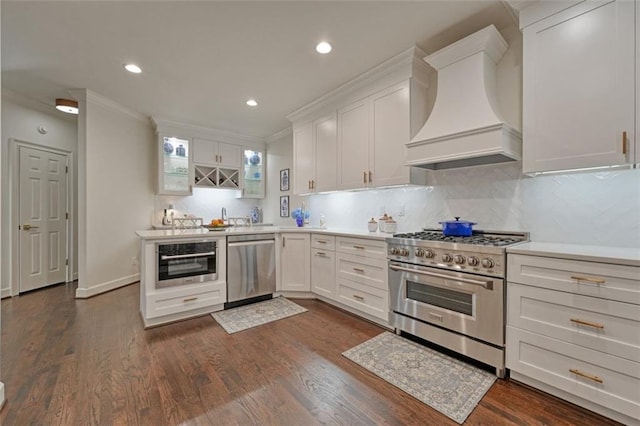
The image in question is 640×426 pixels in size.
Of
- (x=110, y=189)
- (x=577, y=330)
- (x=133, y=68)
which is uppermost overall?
(x=133, y=68)

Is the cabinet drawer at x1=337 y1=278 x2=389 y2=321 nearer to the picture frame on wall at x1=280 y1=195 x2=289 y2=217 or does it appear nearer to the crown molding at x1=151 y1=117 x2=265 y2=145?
the picture frame on wall at x1=280 y1=195 x2=289 y2=217

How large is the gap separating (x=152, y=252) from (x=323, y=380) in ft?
6.79

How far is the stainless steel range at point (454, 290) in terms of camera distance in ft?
6.23

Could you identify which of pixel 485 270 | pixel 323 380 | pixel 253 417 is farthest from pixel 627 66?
pixel 253 417

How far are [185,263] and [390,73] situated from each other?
2988 mm

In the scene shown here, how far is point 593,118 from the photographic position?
1716mm

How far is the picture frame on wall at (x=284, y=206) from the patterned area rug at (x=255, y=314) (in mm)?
1964

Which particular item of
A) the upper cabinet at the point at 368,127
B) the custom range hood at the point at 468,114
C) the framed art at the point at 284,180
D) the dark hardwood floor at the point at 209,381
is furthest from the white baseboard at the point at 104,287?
the custom range hood at the point at 468,114

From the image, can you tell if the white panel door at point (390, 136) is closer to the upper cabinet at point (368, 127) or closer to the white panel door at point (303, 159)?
the upper cabinet at point (368, 127)

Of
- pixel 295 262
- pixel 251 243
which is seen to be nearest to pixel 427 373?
pixel 295 262

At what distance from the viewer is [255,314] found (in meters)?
3.04

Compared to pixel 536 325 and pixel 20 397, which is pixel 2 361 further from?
pixel 536 325

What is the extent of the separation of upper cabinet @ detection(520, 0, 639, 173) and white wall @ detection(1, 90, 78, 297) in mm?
5861

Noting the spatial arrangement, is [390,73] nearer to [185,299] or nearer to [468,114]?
[468,114]
